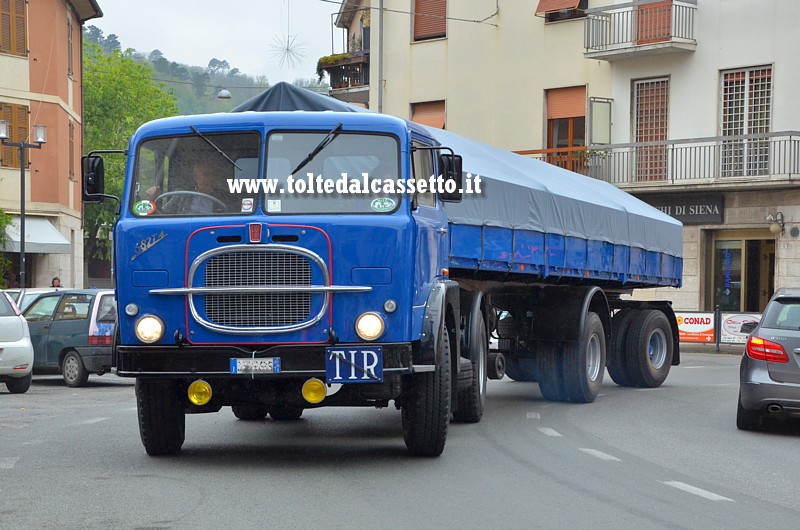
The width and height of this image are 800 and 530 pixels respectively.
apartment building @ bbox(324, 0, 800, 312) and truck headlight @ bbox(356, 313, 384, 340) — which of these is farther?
apartment building @ bbox(324, 0, 800, 312)

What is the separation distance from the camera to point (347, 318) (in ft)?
32.0

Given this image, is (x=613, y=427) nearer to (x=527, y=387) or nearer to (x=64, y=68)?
(x=527, y=387)

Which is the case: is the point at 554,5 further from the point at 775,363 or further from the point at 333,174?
the point at 333,174

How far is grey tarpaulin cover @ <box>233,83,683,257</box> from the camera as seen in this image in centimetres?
1211

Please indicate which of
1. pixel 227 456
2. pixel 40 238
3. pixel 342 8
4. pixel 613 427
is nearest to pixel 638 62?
pixel 342 8

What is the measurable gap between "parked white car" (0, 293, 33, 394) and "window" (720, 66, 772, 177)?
73.6ft

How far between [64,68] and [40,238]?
6496mm

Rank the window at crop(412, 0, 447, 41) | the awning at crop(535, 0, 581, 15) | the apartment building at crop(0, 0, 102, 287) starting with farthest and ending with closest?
the window at crop(412, 0, 447, 41) < the apartment building at crop(0, 0, 102, 287) < the awning at crop(535, 0, 581, 15)

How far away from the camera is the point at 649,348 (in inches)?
785

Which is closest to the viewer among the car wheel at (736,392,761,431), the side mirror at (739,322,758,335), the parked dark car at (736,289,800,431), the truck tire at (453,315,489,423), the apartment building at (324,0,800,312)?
the parked dark car at (736,289,800,431)

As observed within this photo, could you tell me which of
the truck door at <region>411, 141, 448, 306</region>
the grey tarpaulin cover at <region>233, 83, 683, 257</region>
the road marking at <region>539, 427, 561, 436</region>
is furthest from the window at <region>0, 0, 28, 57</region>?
the truck door at <region>411, 141, 448, 306</region>

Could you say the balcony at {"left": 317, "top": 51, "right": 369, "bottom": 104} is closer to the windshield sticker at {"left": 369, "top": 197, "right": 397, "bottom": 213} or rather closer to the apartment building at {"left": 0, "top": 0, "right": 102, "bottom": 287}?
the apartment building at {"left": 0, "top": 0, "right": 102, "bottom": 287}

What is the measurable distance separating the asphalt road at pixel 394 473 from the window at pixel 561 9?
2456cm

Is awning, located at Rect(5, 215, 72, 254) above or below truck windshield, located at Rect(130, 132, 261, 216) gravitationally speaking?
below
